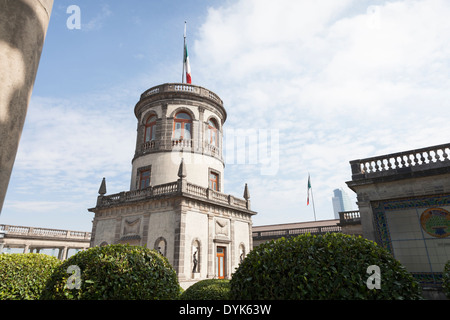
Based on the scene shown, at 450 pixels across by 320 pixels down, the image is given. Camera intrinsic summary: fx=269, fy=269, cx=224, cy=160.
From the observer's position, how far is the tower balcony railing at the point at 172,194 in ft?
67.9

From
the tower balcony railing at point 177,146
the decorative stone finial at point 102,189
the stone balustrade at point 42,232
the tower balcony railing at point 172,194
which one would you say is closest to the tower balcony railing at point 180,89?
the tower balcony railing at point 177,146

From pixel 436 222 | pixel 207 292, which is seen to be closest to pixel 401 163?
pixel 436 222

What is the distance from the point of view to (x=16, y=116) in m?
2.79

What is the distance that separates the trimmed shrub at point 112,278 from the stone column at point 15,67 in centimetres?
452

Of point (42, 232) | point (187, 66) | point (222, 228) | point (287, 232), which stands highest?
point (187, 66)

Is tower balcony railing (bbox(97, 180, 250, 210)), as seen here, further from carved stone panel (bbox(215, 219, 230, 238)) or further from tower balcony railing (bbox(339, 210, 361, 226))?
tower balcony railing (bbox(339, 210, 361, 226))

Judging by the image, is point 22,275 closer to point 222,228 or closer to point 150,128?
point 222,228

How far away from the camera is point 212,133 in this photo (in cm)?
2750

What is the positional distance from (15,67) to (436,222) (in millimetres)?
15272

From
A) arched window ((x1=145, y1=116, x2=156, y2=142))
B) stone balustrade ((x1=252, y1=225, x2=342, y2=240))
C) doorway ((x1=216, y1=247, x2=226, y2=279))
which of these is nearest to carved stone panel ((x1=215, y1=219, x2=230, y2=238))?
doorway ((x1=216, y1=247, x2=226, y2=279))

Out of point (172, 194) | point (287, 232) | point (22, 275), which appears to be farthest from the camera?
point (287, 232)

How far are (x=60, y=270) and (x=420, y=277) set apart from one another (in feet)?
45.6

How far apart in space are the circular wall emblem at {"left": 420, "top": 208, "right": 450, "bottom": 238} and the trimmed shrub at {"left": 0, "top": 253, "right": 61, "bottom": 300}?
51.6 ft
